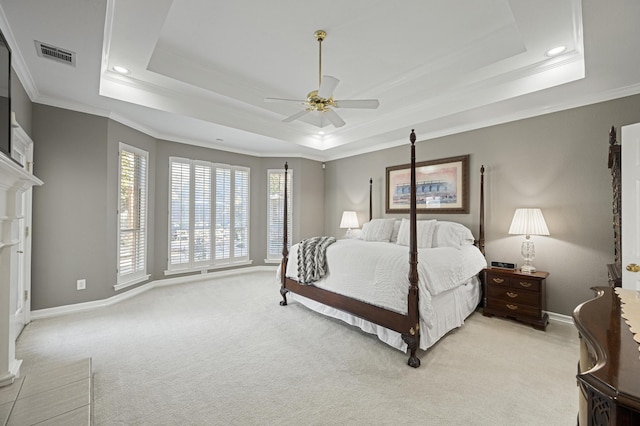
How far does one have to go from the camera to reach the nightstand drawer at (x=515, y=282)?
316cm

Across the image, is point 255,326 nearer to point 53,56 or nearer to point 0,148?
point 0,148

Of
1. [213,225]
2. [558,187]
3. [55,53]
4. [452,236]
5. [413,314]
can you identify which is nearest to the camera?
[413,314]

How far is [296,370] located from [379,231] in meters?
2.75

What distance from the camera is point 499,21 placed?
262cm

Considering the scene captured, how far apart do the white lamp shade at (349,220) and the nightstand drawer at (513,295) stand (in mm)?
2716

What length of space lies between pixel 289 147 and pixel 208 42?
9.20 feet

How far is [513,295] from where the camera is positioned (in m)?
3.31

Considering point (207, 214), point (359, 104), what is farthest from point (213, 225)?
point (359, 104)

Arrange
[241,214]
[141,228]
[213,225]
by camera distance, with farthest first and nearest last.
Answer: [241,214] → [213,225] → [141,228]

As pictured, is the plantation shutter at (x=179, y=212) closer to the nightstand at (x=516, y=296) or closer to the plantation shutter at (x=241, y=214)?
the plantation shutter at (x=241, y=214)

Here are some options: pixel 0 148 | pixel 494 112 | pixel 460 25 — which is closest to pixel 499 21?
pixel 460 25

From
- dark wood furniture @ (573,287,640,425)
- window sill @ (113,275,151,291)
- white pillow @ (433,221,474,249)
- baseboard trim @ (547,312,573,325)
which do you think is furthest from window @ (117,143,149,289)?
→ baseboard trim @ (547,312,573,325)

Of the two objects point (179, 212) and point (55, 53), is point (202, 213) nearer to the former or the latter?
point (179, 212)

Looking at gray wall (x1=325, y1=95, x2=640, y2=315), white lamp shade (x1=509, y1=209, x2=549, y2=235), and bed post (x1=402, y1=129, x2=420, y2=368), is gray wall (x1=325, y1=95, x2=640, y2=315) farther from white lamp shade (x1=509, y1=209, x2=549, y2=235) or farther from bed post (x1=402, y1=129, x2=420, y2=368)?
bed post (x1=402, y1=129, x2=420, y2=368)
